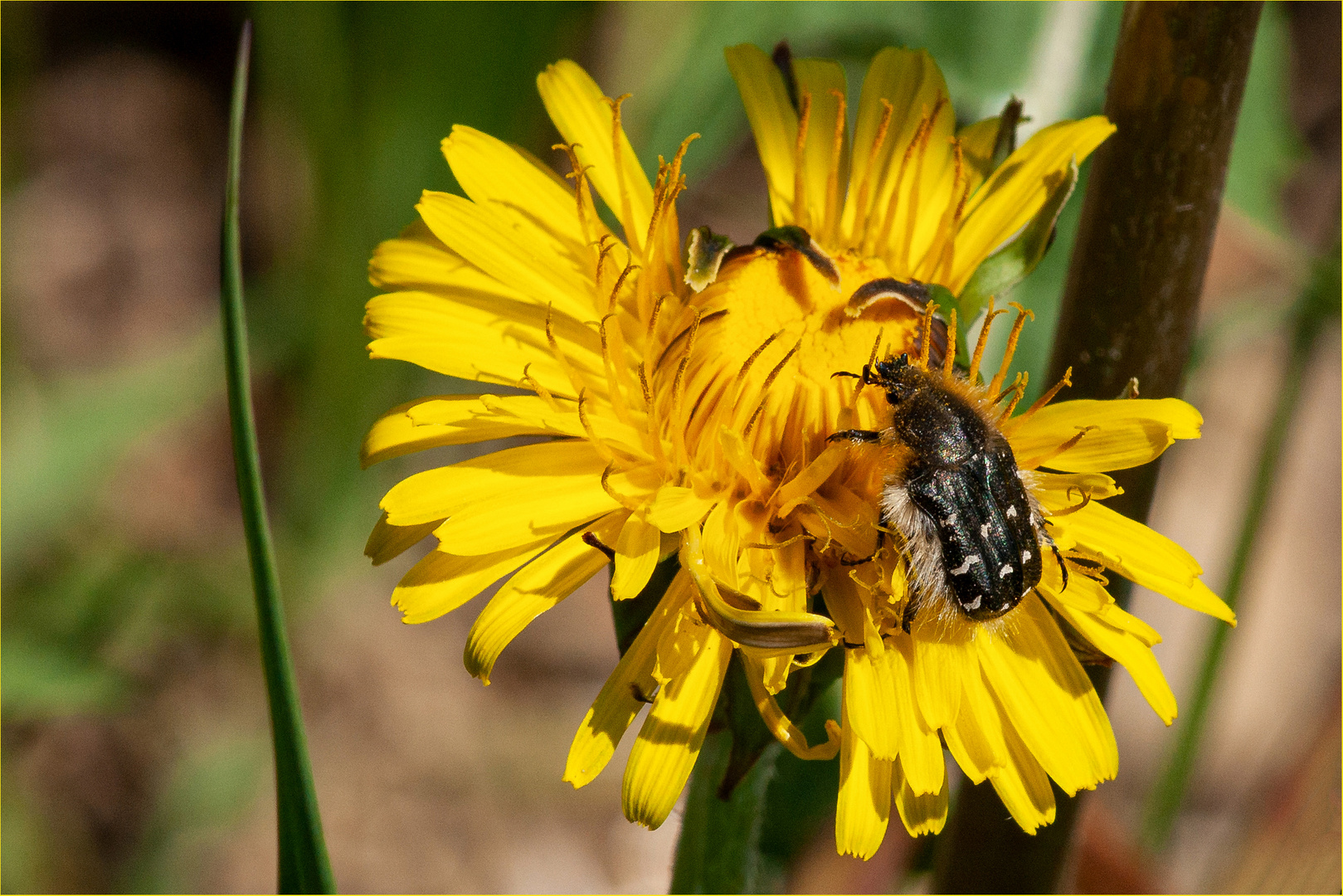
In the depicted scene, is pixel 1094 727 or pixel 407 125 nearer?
pixel 1094 727

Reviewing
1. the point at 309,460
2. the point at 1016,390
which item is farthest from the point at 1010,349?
the point at 309,460

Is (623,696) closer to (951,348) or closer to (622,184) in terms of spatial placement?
(951,348)

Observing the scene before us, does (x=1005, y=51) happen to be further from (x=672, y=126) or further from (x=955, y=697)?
(x=955, y=697)

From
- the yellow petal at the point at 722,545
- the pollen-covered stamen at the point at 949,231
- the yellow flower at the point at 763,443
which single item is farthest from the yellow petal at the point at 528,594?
the pollen-covered stamen at the point at 949,231

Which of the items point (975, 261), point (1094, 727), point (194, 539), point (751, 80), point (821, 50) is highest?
point (821, 50)

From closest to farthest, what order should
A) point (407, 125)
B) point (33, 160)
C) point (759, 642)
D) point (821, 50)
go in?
point (759, 642) → point (821, 50) → point (407, 125) → point (33, 160)

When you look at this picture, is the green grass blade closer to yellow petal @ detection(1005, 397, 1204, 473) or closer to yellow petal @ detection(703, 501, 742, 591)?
yellow petal @ detection(703, 501, 742, 591)

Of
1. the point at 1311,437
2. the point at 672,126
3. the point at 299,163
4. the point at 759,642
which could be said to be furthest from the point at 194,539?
the point at 1311,437

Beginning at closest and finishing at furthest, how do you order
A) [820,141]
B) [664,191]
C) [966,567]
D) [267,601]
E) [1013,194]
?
[267,601], [966,567], [664,191], [1013,194], [820,141]
